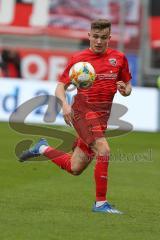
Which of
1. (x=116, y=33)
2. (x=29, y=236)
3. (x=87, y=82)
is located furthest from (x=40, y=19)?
A: (x=29, y=236)

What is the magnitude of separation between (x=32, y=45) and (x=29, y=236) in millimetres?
21057

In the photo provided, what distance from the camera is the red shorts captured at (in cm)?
1010

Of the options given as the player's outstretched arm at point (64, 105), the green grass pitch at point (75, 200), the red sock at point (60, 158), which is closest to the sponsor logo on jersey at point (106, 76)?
the player's outstretched arm at point (64, 105)

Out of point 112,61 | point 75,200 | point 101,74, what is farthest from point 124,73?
point 75,200

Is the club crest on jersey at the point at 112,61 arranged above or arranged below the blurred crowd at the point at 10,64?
above

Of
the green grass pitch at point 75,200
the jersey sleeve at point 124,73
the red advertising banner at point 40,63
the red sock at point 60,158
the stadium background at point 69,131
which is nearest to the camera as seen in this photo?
the green grass pitch at point 75,200

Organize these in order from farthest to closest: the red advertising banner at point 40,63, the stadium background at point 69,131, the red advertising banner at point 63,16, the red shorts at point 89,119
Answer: the red advertising banner at point 40,63, the red advertising banner at point 63,16, the red shorts at point 89,119, the stadium background at point 69,131

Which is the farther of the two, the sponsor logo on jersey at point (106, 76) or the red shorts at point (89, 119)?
the sponsor logo on jersey at point (106, 76)

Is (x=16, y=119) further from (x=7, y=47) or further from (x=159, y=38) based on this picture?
(x=159, y=38)

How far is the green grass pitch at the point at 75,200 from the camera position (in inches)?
343

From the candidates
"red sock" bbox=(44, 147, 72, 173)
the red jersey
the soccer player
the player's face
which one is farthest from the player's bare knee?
the player's face

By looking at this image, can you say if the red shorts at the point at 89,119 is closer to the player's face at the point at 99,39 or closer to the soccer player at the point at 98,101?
the soccer player at the point at 98,101

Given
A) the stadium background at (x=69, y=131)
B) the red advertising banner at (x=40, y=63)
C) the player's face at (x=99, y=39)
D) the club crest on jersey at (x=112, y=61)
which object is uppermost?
the player's face at (x=99, y=39)

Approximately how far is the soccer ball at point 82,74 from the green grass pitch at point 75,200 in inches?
59.6
